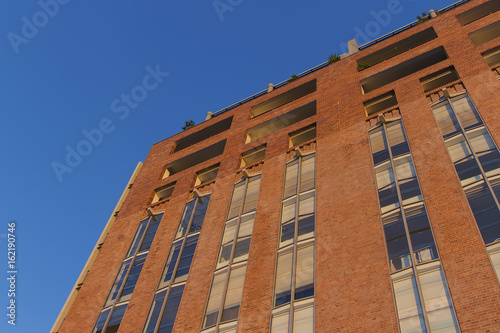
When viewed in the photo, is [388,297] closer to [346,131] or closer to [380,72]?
[346,131]

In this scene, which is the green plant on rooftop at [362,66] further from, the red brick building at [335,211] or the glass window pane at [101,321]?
the glass window pane at [101,321]

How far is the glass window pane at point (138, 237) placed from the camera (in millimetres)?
26897

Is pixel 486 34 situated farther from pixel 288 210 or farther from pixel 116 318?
pixel 116 318

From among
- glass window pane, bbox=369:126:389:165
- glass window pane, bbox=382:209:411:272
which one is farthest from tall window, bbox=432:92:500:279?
glass window pane, bbox=369:126:389:165

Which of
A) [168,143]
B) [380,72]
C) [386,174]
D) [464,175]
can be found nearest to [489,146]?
[464,175]

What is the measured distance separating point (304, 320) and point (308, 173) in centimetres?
953

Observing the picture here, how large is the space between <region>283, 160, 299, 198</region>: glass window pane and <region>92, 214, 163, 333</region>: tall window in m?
8.17

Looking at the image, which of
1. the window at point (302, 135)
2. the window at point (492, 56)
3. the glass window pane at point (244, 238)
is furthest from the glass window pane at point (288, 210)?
the window at point (492, 56)

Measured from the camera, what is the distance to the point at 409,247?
1727 cm

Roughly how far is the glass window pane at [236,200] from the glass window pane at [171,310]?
487cm

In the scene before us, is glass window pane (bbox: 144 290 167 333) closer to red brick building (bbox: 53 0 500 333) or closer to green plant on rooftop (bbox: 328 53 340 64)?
red brick building (bbox: 53 0 500 333)

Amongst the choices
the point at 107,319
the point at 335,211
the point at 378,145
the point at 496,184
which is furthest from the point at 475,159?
the point at 107,319

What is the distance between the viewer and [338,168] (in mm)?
23203

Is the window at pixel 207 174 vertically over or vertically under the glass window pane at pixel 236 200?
over
